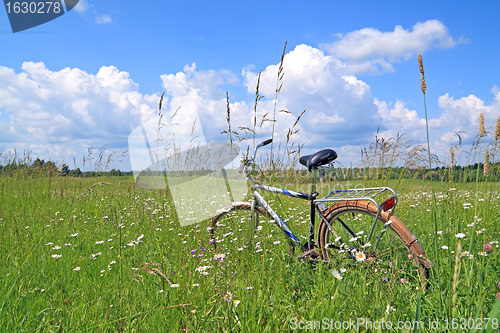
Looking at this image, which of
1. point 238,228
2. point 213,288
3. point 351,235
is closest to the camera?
point 213,288

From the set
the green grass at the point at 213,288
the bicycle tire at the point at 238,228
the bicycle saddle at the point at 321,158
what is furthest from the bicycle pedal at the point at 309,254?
the bicycle saddle at the point at 321,158

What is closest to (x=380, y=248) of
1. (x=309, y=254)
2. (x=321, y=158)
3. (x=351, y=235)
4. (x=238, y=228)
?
(x=351, y=235)

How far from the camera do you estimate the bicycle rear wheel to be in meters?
2.79

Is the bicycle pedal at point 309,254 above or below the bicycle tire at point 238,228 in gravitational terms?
below

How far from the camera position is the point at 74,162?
9.38 metres

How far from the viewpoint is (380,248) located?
3.51 m

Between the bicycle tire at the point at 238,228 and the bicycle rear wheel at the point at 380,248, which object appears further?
the bicycle tire at the point at 238,228

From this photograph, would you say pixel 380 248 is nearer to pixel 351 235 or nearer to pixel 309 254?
pixel 351 235

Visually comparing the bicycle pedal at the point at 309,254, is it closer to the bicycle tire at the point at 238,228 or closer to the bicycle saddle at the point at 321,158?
the bicycle tire at the point at 238,228

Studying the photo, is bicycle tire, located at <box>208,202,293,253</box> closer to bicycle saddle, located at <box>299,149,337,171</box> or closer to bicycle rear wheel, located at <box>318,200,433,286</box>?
bicycle rear wheel, located at <box>318,200,433,286</box>

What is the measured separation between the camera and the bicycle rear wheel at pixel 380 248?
2.79 meters

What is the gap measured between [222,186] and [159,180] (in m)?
1.23

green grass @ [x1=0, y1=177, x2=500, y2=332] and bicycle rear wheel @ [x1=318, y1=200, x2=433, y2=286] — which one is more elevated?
bicycle rear wheel @ [x1=318, y1=200, x2=433, y2=286]

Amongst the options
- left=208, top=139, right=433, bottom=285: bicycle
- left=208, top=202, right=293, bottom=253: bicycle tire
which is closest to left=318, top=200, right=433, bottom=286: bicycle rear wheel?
left=208, top=139, right=433, bottom=285: bicycle
